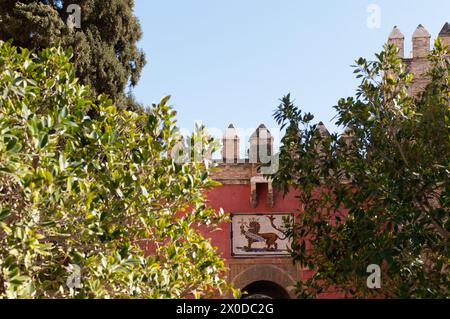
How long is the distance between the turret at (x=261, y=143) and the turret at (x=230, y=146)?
0.37 metres

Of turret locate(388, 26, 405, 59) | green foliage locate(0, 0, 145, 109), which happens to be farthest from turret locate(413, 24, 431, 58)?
green foliage locate(0, 0, 145, 109)

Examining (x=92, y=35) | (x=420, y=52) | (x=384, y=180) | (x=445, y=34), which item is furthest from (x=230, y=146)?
(x=384, y=180)

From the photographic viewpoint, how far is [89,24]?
13.3 metres

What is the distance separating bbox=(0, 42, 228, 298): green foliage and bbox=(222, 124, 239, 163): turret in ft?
21.0

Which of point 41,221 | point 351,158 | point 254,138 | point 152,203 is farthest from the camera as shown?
point 254,138

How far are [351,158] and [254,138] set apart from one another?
5.09 metres

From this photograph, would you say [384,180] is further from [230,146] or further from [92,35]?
[92,35]

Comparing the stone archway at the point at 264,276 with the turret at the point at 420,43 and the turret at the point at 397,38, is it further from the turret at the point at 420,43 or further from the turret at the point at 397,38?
the turret at the point at 420,43

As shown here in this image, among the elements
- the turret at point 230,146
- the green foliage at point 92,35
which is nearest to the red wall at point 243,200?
the turret at point 230,146

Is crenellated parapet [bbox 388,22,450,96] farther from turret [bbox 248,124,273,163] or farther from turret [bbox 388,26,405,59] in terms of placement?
turret [bbox 248,124,273,163]

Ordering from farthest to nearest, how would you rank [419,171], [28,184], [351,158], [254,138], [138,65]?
[138,65]
[254,138]
[351,158]
[419,171]
[28,184]

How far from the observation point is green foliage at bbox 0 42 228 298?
16.3ft

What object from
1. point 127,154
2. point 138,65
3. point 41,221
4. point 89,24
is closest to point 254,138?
point 138,65
